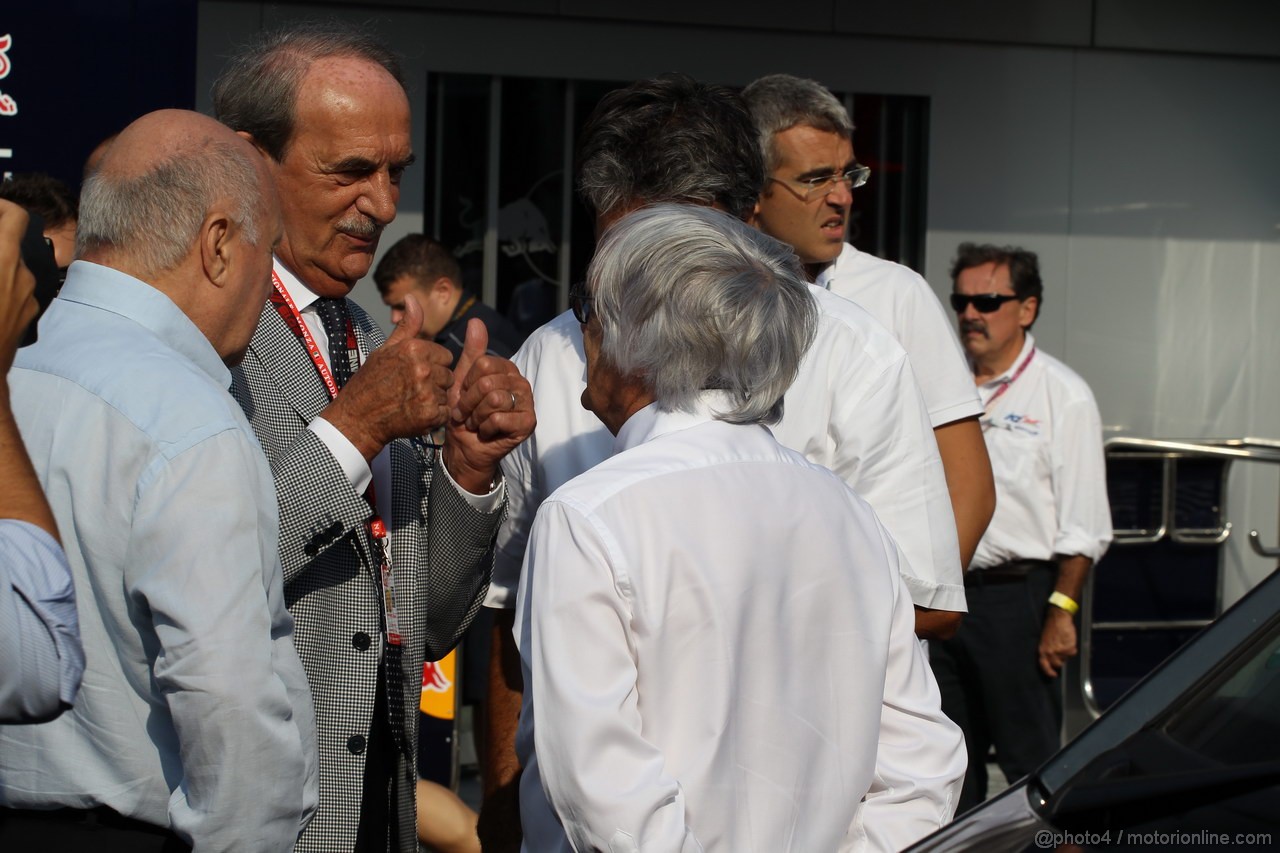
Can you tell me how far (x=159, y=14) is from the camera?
15.4ft

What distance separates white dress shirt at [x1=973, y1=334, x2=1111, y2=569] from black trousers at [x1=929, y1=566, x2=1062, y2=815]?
0.70 ft

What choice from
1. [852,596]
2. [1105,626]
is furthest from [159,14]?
[1105,626]

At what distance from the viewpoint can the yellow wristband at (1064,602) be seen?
215 inches

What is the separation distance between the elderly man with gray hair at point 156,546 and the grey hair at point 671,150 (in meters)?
0.84

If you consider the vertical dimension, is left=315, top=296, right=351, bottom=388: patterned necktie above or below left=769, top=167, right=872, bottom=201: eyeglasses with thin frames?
below

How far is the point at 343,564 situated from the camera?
2.53 metres

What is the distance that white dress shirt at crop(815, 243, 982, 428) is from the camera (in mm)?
3221

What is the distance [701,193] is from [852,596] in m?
0.96

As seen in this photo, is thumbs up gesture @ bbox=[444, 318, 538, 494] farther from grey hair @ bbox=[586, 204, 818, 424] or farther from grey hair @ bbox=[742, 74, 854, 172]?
grey hair @ bbox=[742, 74, 854, 172]

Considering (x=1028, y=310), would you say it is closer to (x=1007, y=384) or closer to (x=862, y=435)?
(x=1007, y=384)

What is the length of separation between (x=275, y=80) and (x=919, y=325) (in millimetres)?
1517

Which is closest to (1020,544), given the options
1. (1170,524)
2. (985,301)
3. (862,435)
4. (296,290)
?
(985,301)

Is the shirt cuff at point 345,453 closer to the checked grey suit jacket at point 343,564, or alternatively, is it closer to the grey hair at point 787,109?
the checked grey suit jacket at point 343,564

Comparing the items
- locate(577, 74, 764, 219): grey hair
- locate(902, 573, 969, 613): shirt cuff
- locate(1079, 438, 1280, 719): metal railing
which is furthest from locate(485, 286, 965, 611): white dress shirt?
locate(1079, 438, 1280, 719): metal railing
